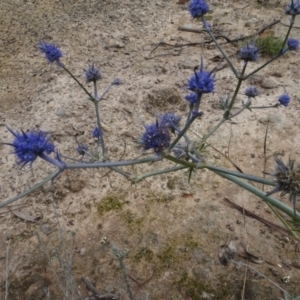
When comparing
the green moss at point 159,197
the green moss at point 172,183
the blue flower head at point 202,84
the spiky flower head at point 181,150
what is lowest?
the green moss at point 159,197

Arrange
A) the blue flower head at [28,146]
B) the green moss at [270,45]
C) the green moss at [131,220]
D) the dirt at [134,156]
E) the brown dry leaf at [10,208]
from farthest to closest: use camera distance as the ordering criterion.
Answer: the green moss at [270,45] → the brown dry leaf at [10,208] → the green moss at [131,220] → the dirt at [134,156] → the blue flower head at [28,146]

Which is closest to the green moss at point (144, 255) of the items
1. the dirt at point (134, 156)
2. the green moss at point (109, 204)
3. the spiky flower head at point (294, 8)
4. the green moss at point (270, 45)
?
the dirt at point (134, 156)

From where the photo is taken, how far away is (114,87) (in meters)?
2.69

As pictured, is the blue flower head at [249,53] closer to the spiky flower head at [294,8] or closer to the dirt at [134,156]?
the spiky flower head at [294,8]

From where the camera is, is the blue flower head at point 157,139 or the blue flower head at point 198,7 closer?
the blue flower head at point 157,139

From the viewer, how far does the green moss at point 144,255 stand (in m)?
Answer: 1.85

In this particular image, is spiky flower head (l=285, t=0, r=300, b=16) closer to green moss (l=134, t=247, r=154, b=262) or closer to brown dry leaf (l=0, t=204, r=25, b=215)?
green moss (l=134, t=247, r=154, b=262)

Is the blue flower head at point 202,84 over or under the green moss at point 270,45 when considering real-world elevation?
over

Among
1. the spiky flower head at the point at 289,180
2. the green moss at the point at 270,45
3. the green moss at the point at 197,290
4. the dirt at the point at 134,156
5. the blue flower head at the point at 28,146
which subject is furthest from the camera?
the green moss at the point at 270,45

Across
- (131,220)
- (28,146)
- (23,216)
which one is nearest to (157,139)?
(28,146)

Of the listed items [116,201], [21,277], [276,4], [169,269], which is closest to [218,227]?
[169,269]

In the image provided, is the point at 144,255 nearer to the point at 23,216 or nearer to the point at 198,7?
the point at 23,216

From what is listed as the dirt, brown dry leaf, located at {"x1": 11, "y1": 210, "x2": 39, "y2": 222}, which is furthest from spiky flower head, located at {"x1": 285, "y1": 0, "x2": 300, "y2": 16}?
brown dry leaf, located at {"x1": 11, "y1": 210, "x2": 39, "y2": 222}

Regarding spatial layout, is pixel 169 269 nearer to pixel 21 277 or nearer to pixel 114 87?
pixel 21 277
